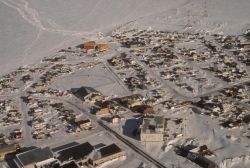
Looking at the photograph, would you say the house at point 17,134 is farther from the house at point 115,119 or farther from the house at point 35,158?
the house at point 115,119

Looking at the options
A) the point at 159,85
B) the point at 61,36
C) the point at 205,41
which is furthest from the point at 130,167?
the point at 61,36

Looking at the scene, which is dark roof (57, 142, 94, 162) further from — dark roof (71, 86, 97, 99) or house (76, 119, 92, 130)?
dark roof (71, 86, 97, 99)

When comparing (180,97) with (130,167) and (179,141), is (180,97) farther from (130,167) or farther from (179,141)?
(130,167)

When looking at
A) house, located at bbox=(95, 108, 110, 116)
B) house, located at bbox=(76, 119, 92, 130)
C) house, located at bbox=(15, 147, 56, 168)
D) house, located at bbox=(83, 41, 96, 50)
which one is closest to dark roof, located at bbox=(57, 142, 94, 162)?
house, located at bbox=(15, 147, 56, 168)

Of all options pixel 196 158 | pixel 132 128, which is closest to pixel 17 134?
pixel 132 128

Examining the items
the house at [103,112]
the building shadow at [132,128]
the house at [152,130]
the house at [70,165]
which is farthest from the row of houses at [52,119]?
the house at [70,165]
